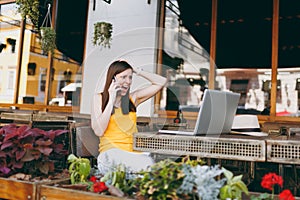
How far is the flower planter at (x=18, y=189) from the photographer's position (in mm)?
1445

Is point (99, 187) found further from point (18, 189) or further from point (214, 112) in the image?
point (214, 112)

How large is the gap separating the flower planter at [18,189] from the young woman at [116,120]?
0.61 m

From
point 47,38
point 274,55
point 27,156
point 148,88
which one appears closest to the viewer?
point 27,156

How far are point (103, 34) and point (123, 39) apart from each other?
317 mm

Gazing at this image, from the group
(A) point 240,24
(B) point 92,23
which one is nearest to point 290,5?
(A) point 240,24

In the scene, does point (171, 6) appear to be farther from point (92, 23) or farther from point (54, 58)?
point (54, 58)

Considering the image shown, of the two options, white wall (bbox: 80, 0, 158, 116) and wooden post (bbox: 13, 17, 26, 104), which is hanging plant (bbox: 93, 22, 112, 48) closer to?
white wall (bbox: 80, 0, 158, 116)

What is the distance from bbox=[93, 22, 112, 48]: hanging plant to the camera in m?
5.10

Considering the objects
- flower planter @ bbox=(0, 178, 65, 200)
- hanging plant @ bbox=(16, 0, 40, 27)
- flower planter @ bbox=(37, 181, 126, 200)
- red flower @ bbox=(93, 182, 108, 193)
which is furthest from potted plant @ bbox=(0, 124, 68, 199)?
hanging plant @ bbox=(16, 0, 40, 27)

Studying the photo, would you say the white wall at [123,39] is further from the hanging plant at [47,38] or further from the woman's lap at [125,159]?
the woman's lap at [125,159]

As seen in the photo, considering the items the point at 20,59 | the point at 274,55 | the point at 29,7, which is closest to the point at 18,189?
the point at 274,55

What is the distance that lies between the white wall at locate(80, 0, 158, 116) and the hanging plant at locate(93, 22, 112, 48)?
0.28 ft

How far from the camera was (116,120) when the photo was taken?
2.20 m

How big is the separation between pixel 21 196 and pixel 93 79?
13.2 ft
